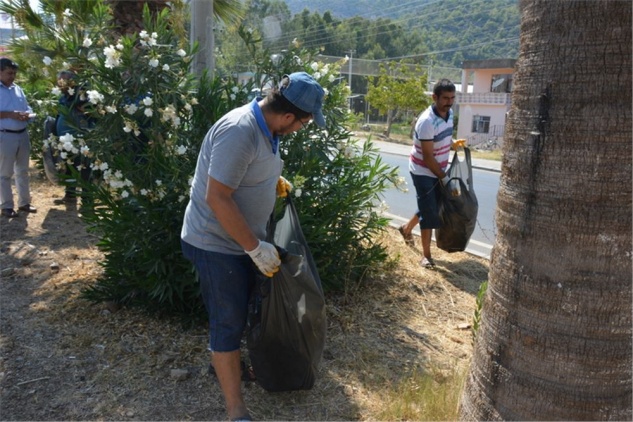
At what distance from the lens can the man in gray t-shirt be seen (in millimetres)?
2572

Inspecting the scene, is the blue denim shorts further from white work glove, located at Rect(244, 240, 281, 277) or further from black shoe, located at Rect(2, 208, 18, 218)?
black shoe, located at Rect(2, 208, 18, 218)

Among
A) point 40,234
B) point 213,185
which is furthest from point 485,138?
point 213,185

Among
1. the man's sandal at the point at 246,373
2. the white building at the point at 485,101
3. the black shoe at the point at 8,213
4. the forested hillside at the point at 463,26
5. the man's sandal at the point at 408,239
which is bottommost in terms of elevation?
the man's sandal at the point at 246,373

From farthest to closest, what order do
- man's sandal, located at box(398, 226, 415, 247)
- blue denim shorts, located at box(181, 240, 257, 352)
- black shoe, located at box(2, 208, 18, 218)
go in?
black shoe, located at box(2, 208, 18, 218) → man's sandal, located at box(398, 226, 415, 247) → blue denim shorts, located at box(181, 240, 257, 352)

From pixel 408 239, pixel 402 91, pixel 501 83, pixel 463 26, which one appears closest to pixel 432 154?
pixel 408 239

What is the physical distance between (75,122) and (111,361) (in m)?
1.67

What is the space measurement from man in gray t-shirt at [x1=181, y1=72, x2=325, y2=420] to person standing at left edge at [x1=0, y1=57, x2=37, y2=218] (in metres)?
4.64

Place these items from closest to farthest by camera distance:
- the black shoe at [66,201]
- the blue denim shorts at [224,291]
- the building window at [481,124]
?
the blue denim shorts at [224,291] < the black shoe at [66,201] < the building window at [481,124]

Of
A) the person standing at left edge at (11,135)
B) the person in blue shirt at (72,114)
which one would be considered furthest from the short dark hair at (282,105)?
the person standing at left edge at (11,135)

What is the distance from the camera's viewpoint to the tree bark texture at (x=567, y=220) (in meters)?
1.81

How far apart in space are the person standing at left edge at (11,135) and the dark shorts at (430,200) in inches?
175

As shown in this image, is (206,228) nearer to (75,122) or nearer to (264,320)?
(264,320)

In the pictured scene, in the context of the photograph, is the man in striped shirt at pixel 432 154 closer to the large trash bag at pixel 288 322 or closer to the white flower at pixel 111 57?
the large trash bag at pixel 288 322

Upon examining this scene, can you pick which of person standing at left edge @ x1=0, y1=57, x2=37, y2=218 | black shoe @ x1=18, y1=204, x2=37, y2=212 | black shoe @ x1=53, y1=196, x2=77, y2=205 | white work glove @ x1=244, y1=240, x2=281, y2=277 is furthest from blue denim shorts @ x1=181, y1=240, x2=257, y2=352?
black shoe @ x1=53, y1=196, x2=77, y2=205
